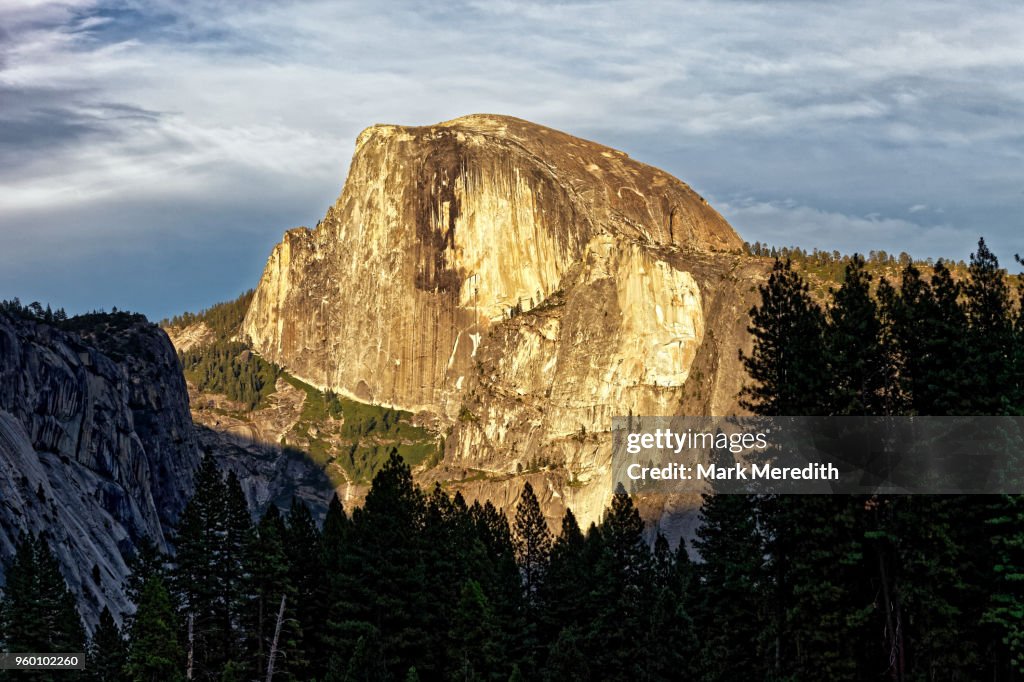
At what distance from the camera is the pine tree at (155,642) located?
275 ft

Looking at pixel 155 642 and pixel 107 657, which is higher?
pixel 155 642

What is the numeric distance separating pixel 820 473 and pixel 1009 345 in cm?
1213

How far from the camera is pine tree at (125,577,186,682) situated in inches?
3300

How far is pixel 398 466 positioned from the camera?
4407 inches

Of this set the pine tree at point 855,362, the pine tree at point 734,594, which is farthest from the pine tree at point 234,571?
the pine tree at point 855,362

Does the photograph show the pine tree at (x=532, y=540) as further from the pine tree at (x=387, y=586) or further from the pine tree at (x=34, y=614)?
the pine tree at (x=34, y=614)

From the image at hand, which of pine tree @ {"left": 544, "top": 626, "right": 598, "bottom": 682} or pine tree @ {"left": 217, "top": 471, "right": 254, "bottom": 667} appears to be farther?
pine tree @ {"left": 544, "top": 626, "right": 598, "bottom": 682}

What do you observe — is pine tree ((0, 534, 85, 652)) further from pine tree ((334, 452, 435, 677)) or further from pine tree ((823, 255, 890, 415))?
pine tree ((823, 255, 890, 415))

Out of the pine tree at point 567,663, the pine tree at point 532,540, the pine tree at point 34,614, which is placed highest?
the pine tree at point 532,540

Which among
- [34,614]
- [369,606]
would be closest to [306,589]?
[369,606]

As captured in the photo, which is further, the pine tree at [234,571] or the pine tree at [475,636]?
the pine tree at [475,636]

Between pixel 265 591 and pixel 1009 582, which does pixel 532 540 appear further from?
pixel 1009 582

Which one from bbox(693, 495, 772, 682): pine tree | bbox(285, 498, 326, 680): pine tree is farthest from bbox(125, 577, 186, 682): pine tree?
bbox(693, 495, 772, 682): pine tree

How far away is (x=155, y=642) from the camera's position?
276 ft
